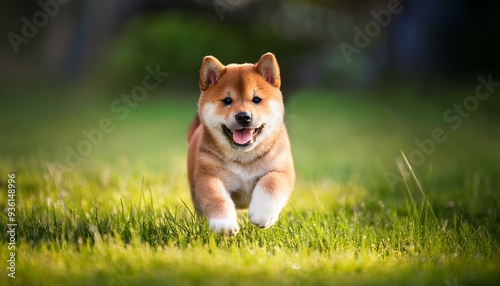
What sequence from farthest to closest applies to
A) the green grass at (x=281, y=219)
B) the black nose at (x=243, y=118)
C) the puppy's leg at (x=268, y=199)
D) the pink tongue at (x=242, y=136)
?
the pink tongue at (x=242, y=136) < the black nose at (x=243, y=118) < the puppy's leg at (x=268, y=199) < the green grass at (x=281, y=219)

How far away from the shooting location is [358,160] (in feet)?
25.9

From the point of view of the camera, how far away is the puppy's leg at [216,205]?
3.66m

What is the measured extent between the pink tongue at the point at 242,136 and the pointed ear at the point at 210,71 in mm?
375

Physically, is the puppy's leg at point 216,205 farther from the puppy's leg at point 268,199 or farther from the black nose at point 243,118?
the black nose at point 243,118

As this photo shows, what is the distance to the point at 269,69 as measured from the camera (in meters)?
4.16

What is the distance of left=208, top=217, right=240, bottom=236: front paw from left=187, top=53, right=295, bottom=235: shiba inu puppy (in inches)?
7.3

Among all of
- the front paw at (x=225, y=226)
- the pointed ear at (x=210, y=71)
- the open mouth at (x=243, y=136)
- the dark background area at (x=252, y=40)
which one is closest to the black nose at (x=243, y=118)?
the open mouth at (x=243, y=136)

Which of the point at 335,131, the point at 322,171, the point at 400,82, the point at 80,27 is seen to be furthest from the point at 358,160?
the point at 80,27

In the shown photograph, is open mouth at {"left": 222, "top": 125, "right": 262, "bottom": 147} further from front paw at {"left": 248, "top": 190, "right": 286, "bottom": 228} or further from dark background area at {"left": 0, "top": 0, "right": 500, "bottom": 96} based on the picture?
dark background area at {"left": 0, "top": 0, "right": 500, "bottom": 96}

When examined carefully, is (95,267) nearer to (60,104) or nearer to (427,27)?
(60,104)

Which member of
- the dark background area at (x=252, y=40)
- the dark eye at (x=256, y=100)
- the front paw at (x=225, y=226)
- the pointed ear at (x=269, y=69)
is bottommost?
the front paw at (x=225, y=226)

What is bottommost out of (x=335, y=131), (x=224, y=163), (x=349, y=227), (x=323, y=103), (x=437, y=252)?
(x=437, y=252)

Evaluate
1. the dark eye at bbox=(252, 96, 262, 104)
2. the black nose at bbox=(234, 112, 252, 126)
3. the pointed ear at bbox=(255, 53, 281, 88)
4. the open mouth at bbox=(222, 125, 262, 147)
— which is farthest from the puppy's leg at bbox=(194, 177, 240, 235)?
the pointed ear at bbox=(255, 53, 281, 88)

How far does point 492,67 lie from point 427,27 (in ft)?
4.55
